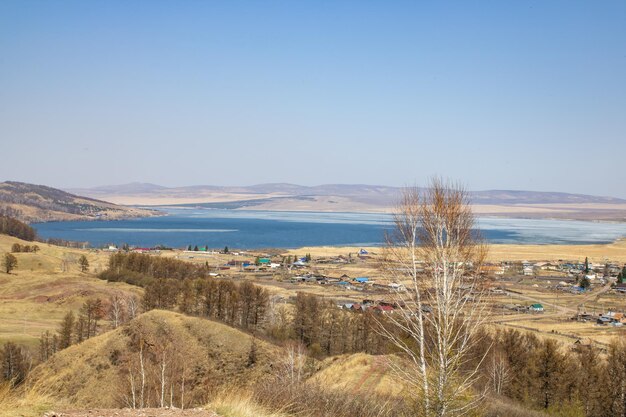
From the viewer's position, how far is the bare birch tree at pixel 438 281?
10336 mm

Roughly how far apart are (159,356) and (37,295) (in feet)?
138

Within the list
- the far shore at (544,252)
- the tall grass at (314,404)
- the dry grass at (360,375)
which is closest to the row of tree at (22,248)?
the far shore at (544,252)

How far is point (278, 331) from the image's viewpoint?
47.0 metres

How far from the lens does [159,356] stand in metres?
28.8

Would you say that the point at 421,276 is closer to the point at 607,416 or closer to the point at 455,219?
the point at 455,219

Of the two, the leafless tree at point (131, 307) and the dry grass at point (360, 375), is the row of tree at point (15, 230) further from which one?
the dry grass at point (360, 375)

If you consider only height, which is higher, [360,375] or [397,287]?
[397,287]

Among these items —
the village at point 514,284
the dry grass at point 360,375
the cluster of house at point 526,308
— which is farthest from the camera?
the cluster of house at point 526,308

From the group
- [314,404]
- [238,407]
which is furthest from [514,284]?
[238,407]

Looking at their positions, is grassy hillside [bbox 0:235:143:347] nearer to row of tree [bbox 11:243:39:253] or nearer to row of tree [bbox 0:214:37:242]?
row of tree [bbox 11:243:39:253]

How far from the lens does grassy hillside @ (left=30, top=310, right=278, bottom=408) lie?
90.1ft

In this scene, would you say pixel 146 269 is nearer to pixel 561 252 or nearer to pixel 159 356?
pixel 159 356

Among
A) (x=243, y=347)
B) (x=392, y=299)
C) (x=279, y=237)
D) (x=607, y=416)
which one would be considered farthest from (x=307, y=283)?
(x=279, y=237)

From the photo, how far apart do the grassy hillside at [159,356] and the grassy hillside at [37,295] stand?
14770 millimetres
